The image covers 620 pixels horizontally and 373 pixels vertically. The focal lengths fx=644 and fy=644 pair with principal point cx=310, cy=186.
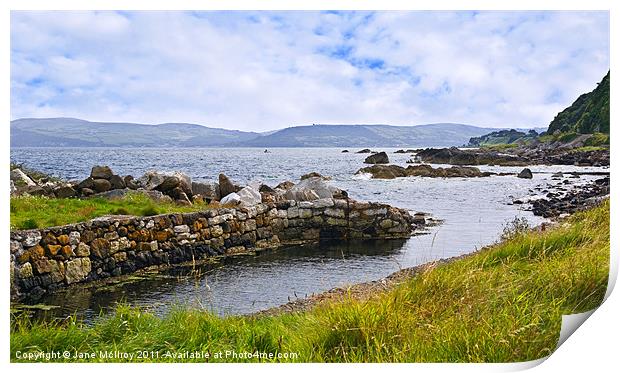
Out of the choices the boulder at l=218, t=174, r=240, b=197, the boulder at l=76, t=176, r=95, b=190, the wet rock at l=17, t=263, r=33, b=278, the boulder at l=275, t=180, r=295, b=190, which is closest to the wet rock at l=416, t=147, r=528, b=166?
the boulder at l=275, t=180, r=295, b=190

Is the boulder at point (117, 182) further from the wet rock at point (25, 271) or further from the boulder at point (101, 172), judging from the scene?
the wet rock at point (25, 271)

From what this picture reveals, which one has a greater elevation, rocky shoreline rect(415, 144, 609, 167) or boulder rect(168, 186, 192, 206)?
rocky shoreline rect(415, 144, 609, 167)

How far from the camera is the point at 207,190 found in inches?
518

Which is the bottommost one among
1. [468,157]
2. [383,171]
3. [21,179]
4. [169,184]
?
[169,184]

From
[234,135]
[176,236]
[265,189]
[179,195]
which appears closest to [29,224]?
[176,236]

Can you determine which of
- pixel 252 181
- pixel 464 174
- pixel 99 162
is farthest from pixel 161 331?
pixel 252 181

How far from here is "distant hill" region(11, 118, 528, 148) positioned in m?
5.70

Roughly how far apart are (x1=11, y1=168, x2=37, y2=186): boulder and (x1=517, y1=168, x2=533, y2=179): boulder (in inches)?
308

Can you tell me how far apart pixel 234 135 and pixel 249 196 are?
18.9 ft

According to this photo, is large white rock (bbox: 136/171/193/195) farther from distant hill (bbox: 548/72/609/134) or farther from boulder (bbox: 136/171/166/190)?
distant hill (bbox: 548/72/609/134)

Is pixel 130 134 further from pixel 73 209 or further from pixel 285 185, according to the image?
pixel 285 185

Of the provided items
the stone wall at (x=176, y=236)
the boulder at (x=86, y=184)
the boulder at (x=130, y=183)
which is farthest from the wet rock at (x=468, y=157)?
the boulder at (x=86, y=184)

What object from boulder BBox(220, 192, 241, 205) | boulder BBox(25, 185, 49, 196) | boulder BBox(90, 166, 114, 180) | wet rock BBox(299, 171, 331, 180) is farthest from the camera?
boulder BBox(220, 192, 241, 205)

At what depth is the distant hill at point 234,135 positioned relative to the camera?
5695mm
